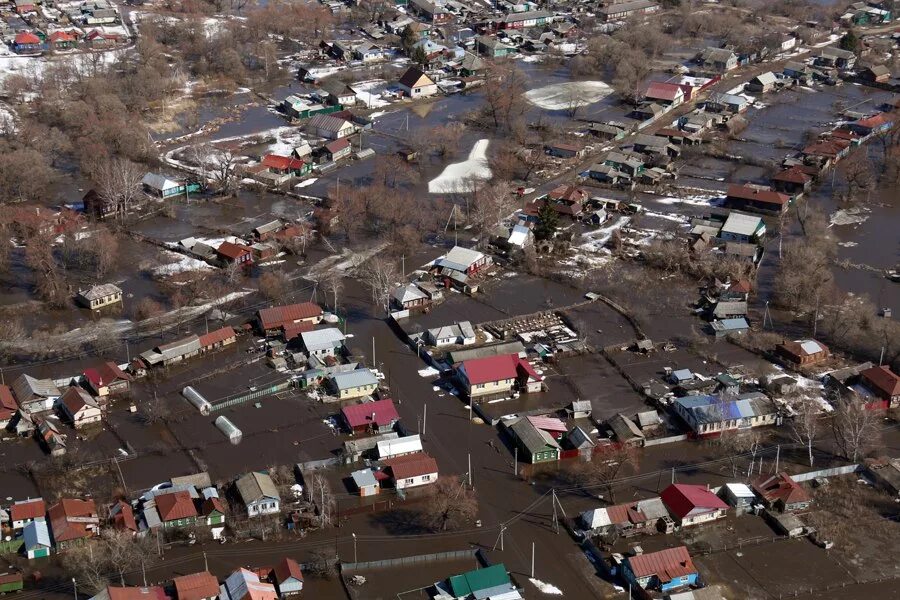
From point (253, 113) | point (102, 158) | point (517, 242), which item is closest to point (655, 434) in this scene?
point (517, 242)

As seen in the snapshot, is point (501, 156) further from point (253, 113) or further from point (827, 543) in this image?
point (827, 543)

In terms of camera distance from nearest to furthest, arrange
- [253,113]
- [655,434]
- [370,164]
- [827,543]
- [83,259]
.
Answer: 1. [827,543]
2. [655,434]
3. [83,259]
4. [370,164]
5. [253,113]

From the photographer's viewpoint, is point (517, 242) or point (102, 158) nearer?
point (517, 242)

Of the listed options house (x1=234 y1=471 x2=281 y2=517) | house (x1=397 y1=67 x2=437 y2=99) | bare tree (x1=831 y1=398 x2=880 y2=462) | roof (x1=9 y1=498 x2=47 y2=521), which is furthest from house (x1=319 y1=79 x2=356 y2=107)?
bare tree (x1=831 y1=398 x2=880 y2=462)

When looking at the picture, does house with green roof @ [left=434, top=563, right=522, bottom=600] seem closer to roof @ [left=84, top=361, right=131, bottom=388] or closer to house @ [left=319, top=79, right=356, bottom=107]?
roof @ [left=84, top=361, right=131, bottom=388]

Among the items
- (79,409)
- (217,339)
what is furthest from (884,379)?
(79,409)

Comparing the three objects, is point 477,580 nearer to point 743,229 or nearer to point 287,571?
point 287,571
